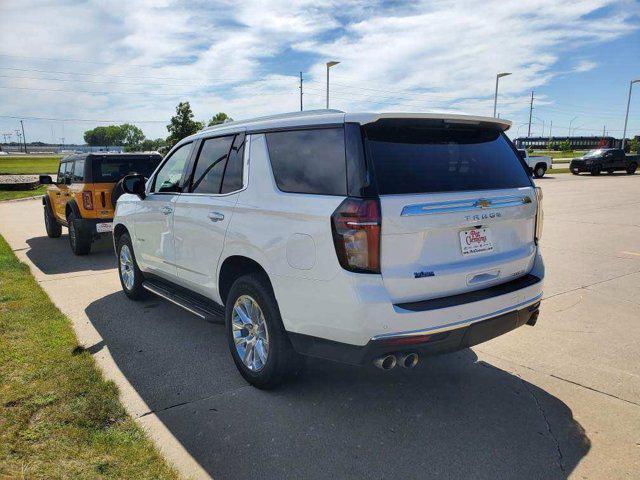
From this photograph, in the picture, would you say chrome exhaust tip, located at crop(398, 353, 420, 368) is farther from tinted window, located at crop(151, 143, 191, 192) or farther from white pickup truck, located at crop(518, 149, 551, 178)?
white pickup truck, located at crop(518, 149, 551, 178)

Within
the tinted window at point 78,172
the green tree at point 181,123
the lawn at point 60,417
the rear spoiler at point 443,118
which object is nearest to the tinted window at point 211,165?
the rear spoiler at point 443,118

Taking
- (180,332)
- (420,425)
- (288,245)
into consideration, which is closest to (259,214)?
(288,245)

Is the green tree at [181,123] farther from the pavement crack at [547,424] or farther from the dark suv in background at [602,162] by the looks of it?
the pavement crack at [547,424]

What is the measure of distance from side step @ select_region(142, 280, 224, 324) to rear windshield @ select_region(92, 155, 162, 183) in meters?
4.04

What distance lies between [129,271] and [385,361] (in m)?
4.07

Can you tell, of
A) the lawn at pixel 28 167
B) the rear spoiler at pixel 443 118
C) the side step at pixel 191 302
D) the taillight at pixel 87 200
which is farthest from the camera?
the lawn at pixel 28 167

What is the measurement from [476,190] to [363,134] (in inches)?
33.6

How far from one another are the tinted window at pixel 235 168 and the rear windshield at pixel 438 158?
1227 millimetres

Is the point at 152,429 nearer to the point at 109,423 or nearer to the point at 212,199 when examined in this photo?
the point at 109,423

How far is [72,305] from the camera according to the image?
228 inches

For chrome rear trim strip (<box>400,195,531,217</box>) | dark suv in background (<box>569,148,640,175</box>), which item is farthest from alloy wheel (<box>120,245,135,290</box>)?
dark suv in background (<box>569,148,640,175</box>)

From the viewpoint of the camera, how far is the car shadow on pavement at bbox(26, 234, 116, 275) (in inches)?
309

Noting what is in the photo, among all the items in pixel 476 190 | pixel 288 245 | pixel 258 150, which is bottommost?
pixel 288 245

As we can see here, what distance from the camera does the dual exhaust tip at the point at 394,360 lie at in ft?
9.44
